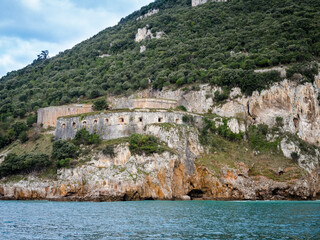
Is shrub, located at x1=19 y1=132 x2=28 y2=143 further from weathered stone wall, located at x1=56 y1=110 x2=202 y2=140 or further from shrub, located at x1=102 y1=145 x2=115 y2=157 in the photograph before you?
shrub, located at x1=102 y1=145 x2=115 y2=157

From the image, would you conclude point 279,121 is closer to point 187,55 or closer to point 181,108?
point 181,108

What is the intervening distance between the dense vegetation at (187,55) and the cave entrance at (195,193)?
1902 centimetres

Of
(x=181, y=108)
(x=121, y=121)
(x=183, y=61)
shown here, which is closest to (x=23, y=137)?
(x=121, y=121)

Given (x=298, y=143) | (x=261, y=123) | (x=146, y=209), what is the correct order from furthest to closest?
(x=261, y=123) < (x=298, y=143) < (x=146, y=209)

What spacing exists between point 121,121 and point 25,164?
1430 centimetres

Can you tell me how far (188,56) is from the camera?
75.9 m

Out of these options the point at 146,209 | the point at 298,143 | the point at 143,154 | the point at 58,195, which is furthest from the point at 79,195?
the point at 298,143

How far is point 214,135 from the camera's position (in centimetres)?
5591

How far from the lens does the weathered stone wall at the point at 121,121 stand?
180 feet

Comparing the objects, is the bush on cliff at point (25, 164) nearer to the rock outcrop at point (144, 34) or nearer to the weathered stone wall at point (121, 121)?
the weathered stone wall at point (121, 121)

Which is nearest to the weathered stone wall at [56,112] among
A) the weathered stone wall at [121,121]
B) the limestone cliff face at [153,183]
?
the weathered stone wall at [121,121]

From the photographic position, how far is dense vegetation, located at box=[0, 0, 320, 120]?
211 ft

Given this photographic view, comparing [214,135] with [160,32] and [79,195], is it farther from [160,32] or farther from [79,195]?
[160,32]

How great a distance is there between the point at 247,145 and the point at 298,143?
6.96 m
